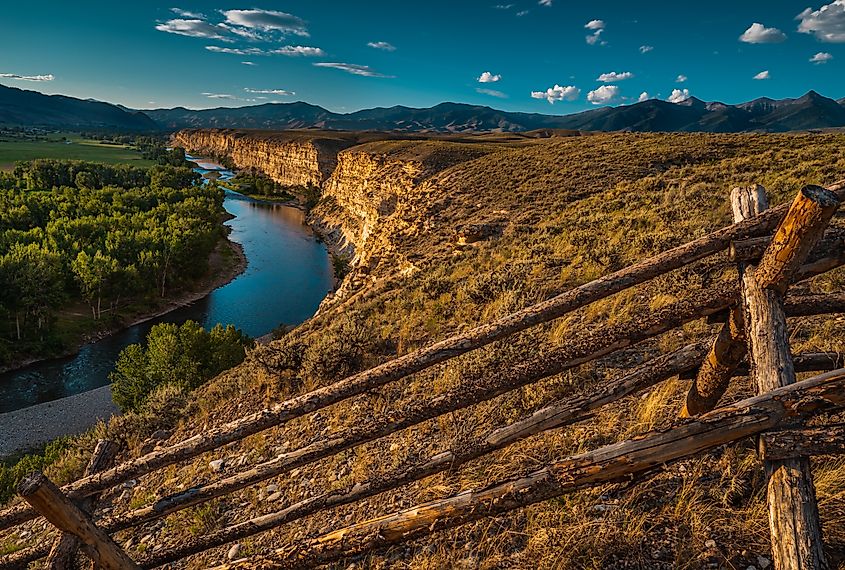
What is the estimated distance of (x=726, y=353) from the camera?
362 cm

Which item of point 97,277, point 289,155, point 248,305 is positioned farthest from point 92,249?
point 289,155

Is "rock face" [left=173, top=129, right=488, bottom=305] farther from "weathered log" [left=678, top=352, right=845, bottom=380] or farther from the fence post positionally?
the fence post

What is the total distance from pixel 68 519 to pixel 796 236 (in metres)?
5.48

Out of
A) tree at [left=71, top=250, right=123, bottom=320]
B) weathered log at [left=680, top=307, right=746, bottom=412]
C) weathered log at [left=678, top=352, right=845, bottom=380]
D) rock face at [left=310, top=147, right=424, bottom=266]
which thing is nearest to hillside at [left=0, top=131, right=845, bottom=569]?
weathered log at [left=680, top=307, right=746, bottom=412]

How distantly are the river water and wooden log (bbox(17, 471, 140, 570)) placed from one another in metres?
30.3

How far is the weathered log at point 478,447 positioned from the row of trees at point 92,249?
3635 cm

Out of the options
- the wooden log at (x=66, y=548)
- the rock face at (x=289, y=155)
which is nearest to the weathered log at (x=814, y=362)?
the wooden log at (x=66, y=548)

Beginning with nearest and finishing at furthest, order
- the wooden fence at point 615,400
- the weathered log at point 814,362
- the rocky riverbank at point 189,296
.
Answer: the wooden fence at point 615,400 → the weathered log at point 814,362 → the rocky riverbank at point 189,296

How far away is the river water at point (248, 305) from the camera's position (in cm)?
2836

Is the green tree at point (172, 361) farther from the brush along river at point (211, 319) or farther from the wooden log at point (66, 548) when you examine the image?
the wooden log at point (66, 548)

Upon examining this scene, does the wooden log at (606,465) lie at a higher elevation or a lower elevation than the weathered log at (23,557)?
higher

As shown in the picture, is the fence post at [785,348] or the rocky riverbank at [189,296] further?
the rocky riverbank at [189,296]

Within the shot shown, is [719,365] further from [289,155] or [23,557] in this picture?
[289,155]

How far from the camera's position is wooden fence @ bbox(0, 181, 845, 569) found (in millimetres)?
2471
